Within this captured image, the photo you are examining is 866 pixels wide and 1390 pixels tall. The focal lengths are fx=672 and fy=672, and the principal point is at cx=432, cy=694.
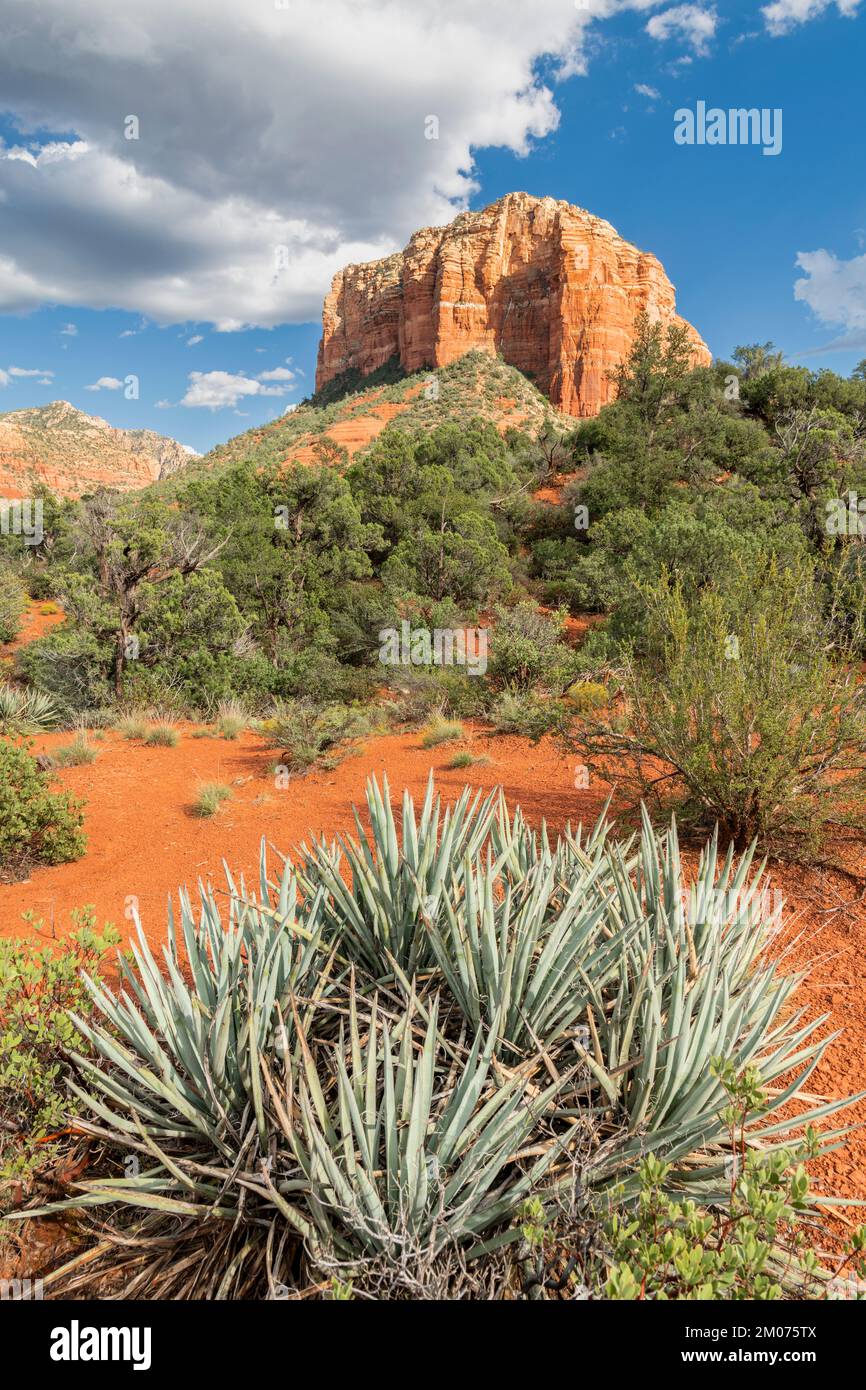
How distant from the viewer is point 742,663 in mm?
4316

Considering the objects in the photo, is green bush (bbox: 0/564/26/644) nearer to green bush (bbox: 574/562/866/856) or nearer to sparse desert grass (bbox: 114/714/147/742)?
sparse desert grass (bbox: 114/714/147/742)

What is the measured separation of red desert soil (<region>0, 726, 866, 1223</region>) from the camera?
2.94m

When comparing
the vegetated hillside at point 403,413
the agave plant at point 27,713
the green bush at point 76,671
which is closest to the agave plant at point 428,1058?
the agave plant at point 27,713

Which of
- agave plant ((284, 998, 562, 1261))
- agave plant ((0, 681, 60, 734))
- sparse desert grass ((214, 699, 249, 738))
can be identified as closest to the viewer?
agave plant ((284, 998, 562, 1261))

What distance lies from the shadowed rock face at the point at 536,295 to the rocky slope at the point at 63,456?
2280 centimetres

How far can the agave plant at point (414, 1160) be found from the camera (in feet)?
4.70

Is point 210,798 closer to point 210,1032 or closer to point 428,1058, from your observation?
point 210,1032

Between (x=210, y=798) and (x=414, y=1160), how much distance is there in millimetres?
5291

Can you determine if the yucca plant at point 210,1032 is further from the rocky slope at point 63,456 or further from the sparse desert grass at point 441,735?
the rocky slope at point 63,456

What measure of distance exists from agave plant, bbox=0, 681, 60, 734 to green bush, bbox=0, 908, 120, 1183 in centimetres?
791

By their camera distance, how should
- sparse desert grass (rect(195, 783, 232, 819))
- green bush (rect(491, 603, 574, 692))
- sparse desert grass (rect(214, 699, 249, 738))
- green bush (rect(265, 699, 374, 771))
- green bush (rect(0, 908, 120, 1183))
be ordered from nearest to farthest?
1. green bush (rect(0, 908, 120, 1183))
2. sparse desert grass (rect(195, 783, 232, 819))
3. green bush (rect(265, 699, 374, 771))
4. sparse desert grass (rect(214, 699, 249, 738))
5. green bush (rect(491, 603, 574, 692))

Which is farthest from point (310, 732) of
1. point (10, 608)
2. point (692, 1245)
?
point (10, 608)

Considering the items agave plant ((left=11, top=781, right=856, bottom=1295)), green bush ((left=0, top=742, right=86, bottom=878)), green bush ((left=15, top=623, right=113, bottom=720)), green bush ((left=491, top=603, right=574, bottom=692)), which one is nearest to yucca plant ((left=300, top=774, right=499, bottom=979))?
agave plant ((left=11, top=781, right=856, bottom=1295))
